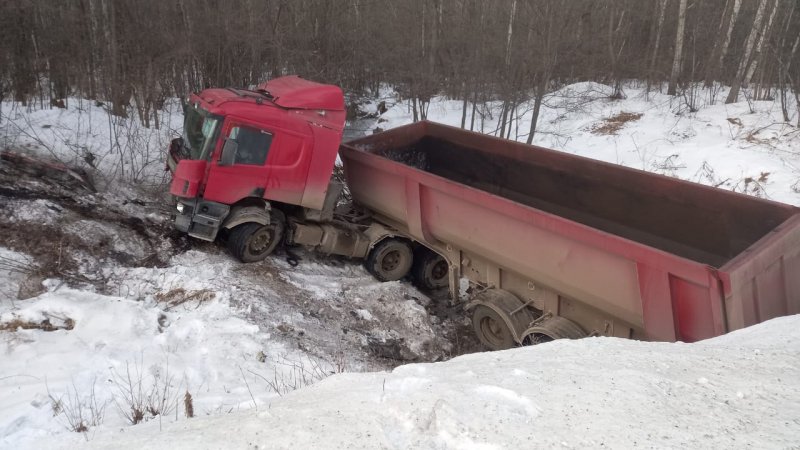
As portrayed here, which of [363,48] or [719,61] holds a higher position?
[363,48]

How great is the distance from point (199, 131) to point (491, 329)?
13.1 ft

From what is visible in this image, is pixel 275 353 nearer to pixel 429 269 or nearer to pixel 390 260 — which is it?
pixel 390 260

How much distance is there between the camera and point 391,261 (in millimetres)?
7457

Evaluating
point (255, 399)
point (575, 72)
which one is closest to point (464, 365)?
point (255, 399)

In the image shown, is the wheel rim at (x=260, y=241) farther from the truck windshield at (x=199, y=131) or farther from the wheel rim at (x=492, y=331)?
the wheel rim at (x=492, y=331)

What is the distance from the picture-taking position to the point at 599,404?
2586mm

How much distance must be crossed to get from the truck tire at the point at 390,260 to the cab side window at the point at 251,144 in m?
1.89

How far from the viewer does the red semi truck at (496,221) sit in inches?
175

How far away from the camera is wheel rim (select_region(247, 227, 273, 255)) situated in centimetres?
671

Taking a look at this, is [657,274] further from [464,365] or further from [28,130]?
[28,130]

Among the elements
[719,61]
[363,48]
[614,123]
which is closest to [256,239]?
[363,48]

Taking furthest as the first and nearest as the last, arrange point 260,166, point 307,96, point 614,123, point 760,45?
point 614,123 → point 760,45 → point 307,96 → point 260,166

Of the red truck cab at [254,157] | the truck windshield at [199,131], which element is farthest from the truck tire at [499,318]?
the truck windshield at [199,131]

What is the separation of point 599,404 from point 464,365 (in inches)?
35.1
